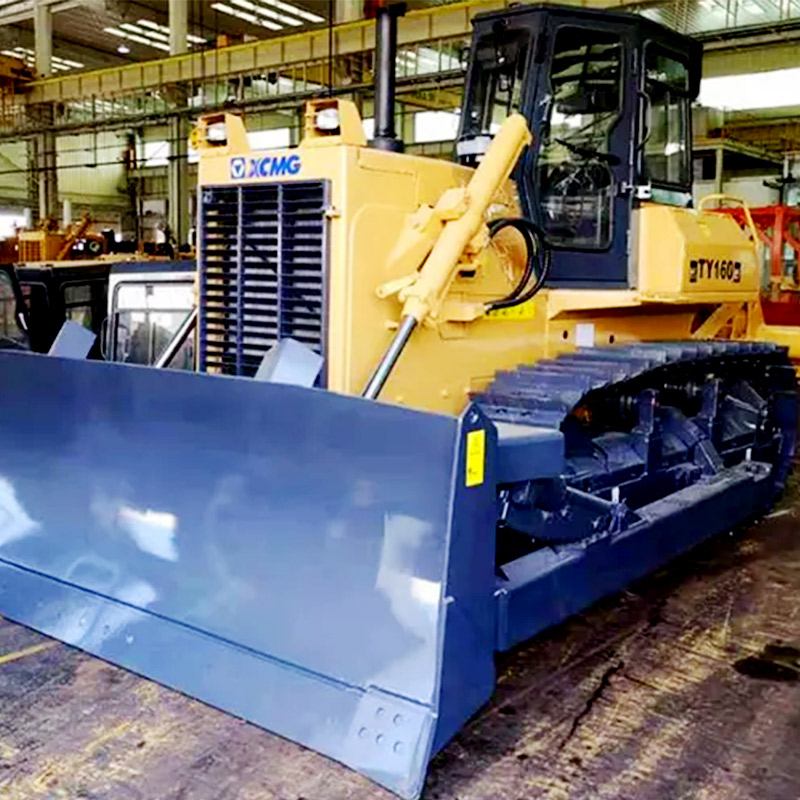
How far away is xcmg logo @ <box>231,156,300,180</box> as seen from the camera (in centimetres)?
373

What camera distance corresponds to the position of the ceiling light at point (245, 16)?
19.1m

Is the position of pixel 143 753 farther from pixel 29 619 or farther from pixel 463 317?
pixel 463 317

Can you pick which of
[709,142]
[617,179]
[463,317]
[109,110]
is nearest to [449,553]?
[463,317]

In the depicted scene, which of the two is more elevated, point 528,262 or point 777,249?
point 777,249

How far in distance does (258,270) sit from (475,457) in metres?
1.62

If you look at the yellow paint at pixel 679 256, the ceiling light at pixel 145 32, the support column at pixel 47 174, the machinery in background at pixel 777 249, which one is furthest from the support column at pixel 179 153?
the yellow paint at pixel 679 256

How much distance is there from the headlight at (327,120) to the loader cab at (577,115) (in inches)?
33.7

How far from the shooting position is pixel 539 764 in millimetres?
2848

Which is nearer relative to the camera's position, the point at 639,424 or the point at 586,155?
the point at 586,155

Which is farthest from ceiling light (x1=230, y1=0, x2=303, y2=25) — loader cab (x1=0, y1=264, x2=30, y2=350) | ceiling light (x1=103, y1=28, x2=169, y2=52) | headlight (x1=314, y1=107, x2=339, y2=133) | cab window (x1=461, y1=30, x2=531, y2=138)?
headlight (x1=314, y1=107, x2=339, y2=133)

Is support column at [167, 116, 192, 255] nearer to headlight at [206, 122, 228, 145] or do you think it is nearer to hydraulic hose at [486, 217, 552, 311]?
headlight at [206, 122, 228, 145]

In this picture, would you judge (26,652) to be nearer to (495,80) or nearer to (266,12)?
(495,80)

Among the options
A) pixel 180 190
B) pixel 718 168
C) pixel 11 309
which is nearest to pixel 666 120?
pixel 11 309

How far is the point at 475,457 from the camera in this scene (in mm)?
2639
